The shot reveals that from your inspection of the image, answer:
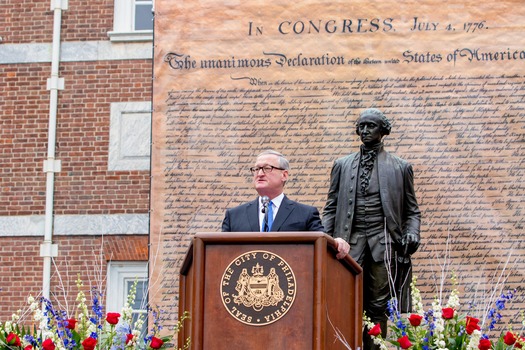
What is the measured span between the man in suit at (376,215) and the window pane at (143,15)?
5.41 meters

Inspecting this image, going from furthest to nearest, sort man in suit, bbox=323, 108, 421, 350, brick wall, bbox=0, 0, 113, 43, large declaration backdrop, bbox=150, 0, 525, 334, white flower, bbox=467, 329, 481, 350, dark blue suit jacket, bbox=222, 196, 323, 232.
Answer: brick wall, bbox=0, 0, 113, 43, large declaration backdrop, bbox=150, 0, 525, 334, man in suit, bbox=323, 108, 421, 350, dark blue suit jacket, bbox=222, 196, 323, 232, white flower, bbox=467, 329, 481, 350

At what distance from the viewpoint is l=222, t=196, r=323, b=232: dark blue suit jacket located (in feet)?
22.8

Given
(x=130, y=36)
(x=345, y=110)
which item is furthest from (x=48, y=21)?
(x=345, y=110)

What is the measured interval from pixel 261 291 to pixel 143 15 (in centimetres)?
820

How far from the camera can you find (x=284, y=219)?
6.97 metres

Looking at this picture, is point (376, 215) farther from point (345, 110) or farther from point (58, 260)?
point (58, 260)

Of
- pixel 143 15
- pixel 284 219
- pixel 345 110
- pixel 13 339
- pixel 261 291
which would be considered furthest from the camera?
pixel 143 15

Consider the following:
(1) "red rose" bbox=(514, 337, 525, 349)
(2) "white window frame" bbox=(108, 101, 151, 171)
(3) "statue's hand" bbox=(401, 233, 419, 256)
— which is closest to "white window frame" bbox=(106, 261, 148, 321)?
(2) "white window frame" bbox=(108, 101, 151, 171)

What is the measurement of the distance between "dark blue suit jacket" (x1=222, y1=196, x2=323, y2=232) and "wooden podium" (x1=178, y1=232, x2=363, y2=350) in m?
0.96

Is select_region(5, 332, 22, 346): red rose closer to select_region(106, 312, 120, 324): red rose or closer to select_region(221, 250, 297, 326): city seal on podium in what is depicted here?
select_region(106, 312, 120, 324): red rose

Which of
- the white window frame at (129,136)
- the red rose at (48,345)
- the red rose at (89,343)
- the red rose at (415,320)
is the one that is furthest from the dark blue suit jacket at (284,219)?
the white window frame at (129,136)

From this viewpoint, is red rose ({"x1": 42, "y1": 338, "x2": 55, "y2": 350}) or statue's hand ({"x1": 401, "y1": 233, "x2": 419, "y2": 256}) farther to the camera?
statue's hand ({"x1": 401, "y1": 233, "x2": 419, "y2": 256})

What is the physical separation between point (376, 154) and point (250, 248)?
295 cm

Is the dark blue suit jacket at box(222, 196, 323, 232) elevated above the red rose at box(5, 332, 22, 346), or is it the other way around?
the dark blue suit jacket at box(222, 196, 323, 232)
